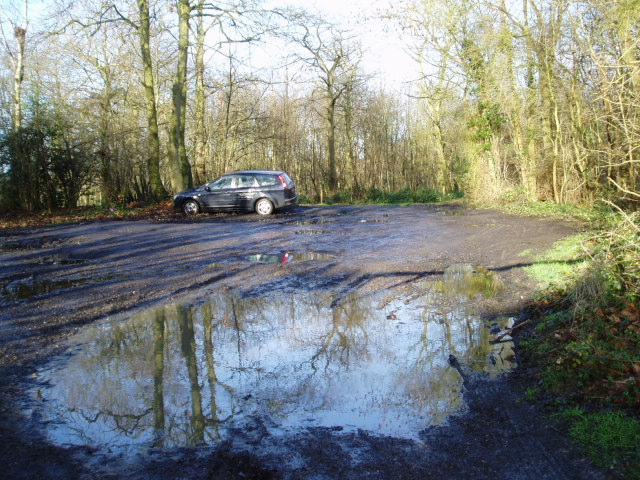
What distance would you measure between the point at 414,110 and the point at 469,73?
81.4 feet

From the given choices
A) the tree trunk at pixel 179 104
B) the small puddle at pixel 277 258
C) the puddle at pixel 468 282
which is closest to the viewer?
the puddle at pixel 468 282

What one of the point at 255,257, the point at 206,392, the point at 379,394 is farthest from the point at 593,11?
the point at 206,392

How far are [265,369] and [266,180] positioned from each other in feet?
47.9

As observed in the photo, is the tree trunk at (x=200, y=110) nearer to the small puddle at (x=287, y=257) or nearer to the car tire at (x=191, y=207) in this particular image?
the car tire at (x=191, y=207)

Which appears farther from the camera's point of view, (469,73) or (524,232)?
(469,73)

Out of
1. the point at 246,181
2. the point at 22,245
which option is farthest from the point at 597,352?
the point at 246,181

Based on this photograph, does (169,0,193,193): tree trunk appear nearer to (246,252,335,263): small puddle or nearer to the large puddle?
(246,252,335,263): small puddle

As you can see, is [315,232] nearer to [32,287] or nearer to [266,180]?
[266,180]

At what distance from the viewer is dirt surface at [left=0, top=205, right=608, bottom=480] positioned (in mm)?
3322

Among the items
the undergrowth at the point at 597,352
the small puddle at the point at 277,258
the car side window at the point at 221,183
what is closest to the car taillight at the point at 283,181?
the car side window at the point at 221,183

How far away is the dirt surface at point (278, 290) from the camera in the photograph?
3322 millimetres

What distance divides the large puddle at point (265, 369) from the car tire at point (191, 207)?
1316 cm

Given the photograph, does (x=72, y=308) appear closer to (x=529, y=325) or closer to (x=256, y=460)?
(x=256, y=460)

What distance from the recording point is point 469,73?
19.6 meters
